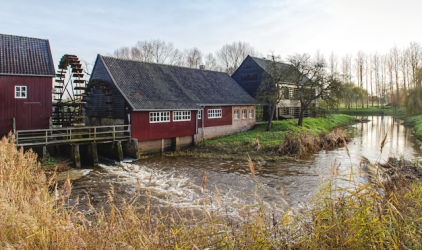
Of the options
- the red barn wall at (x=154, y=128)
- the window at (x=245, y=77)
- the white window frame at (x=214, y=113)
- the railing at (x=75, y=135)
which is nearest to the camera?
the railing at (x=75, y=135)

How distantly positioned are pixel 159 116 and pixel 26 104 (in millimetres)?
7832

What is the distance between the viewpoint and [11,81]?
1523 cm

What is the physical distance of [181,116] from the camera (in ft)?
62.2

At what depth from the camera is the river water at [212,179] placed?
31.1 ft

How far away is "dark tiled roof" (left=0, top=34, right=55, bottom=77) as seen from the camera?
15469mm

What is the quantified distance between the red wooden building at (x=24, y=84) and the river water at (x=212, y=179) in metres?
5.42

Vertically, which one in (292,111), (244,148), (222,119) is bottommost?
(244,148)

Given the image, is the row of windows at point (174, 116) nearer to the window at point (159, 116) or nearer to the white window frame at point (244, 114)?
the window at point (159, 116)

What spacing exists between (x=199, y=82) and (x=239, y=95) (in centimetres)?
434

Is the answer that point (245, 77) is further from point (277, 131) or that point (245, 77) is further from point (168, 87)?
point (168, 87)

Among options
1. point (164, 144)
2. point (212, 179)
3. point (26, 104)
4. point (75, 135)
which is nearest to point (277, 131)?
point (164, 144)

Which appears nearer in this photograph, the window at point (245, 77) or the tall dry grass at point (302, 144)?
the tall dry grass at point (302, 144)

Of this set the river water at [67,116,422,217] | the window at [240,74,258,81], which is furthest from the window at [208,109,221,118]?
the window at [240,74,258,81]

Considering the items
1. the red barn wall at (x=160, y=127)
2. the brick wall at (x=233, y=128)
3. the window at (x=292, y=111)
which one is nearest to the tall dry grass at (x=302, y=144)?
the brick wall at (x=233, y=128)
